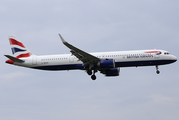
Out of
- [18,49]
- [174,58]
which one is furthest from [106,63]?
[18,49]

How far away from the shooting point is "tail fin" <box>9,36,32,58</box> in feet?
147

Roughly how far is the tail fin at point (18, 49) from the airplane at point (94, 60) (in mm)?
1762

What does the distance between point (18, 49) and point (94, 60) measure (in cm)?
1382

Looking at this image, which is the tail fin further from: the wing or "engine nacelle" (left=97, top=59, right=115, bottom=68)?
"engine nacelle" (left=97, top=59, right=115, bottom=68)

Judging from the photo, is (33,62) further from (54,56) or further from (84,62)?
(84,62)

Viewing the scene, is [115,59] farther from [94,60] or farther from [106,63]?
[94,60]

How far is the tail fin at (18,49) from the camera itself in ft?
147

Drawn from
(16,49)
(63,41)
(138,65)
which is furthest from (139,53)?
(16,49)

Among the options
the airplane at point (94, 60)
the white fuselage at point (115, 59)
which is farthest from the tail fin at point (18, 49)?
the white fuselage at point (115, 59)

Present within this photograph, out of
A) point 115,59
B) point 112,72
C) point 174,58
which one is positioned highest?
point 115,59

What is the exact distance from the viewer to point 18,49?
149 ft

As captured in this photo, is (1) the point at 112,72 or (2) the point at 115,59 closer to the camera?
(2) the point at 115,59

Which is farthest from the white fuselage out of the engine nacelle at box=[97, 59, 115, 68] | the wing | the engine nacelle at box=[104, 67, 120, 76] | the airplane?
the engine nacelle at box=[104, 67, 120, 76]

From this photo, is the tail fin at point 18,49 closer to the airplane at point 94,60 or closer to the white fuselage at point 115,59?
the airplane at point 94,60
